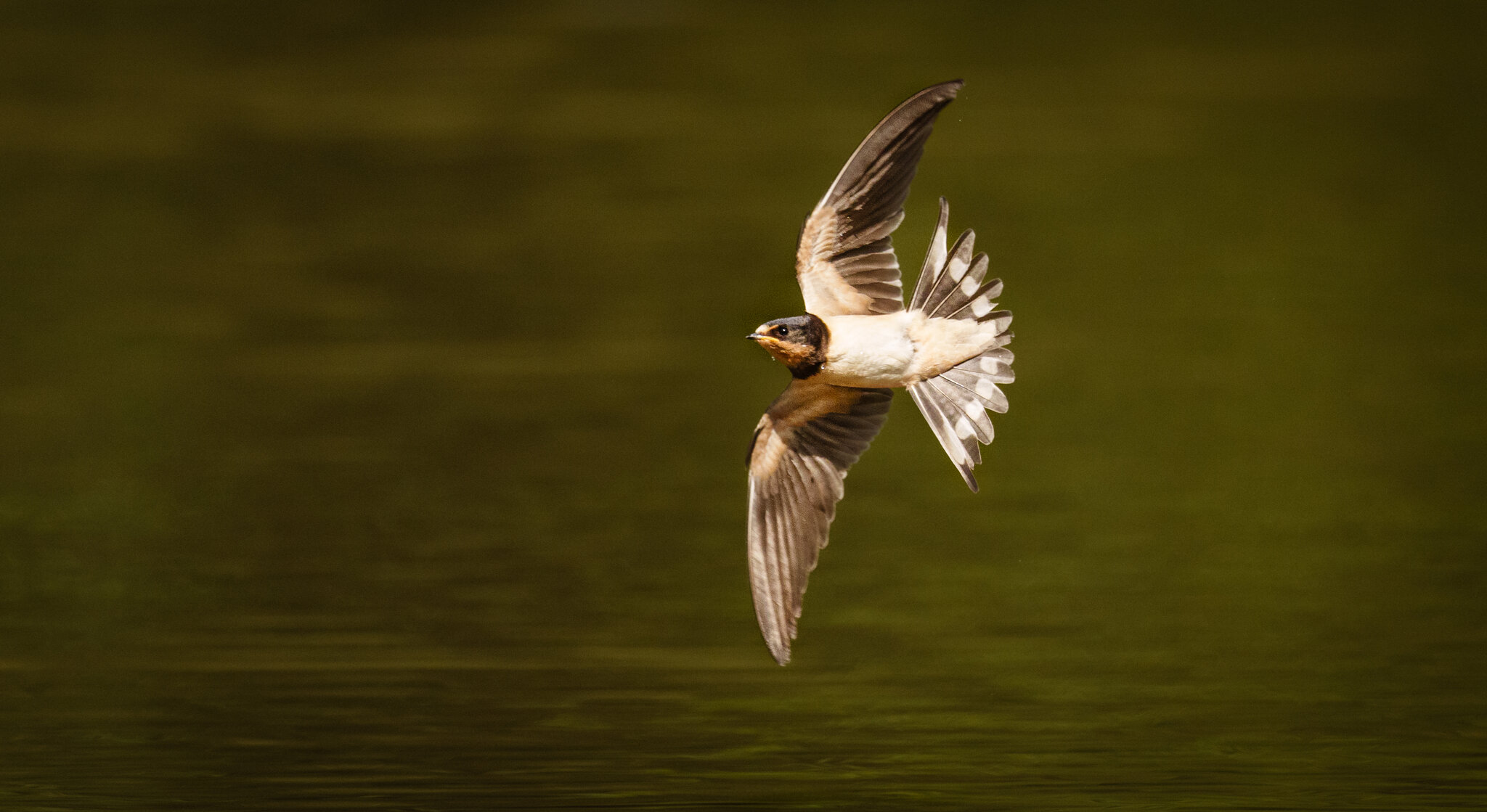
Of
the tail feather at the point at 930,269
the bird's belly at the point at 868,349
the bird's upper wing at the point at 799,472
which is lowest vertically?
the bird's upper wing at the point at 799,472

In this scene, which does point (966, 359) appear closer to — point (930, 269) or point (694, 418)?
point (930, 269)

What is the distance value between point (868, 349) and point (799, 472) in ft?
1.24

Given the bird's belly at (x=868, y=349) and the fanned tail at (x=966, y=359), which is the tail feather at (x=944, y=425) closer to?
the fanned tail at (x=966, y=359)

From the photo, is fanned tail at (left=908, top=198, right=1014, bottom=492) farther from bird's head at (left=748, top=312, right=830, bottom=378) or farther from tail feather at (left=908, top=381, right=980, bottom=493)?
bird's head at (left=748, top=312, right=830, bottom=378)

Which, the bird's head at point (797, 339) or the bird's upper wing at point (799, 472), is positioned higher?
the bird's head at point (797, 339)

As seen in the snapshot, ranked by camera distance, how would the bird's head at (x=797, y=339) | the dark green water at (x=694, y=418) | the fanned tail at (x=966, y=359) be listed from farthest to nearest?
1. the dark green water at (x=694, y=418)
2. the fanned tail at (x=966, y=359)
3. the bird's head at (x=797, y=339)

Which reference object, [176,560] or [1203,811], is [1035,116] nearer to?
[176,560]

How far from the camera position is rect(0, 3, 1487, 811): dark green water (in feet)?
15.6

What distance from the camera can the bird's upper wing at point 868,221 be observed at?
4211mm

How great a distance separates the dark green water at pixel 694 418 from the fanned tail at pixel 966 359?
24.9 inches

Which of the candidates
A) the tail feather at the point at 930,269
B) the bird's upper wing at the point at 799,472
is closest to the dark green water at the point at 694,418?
the bird's upper wing at the point at 799,472

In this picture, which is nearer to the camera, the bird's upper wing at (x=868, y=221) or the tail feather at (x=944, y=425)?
the bird's upper wing at (x=868, y=221)

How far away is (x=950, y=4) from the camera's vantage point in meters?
13.5

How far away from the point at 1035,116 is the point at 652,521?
553 centimetres
